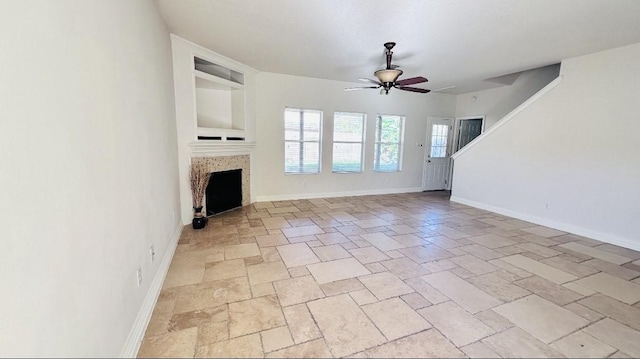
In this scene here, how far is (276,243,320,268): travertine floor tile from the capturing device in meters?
3.06

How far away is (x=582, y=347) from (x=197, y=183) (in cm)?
459

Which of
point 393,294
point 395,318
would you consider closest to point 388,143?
point 393,294

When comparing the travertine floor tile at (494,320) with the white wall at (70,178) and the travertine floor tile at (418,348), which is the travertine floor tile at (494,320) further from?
the white wall at (70,178)

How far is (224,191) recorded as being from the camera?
5.01m

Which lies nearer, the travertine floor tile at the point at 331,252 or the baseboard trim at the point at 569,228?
the travertine floor tile at the point at 331,252

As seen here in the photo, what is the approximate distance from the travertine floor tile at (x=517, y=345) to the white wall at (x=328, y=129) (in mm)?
4770

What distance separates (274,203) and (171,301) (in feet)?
11.7

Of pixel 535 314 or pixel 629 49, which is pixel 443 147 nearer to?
pixel 629 49

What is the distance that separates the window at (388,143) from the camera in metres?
7.05

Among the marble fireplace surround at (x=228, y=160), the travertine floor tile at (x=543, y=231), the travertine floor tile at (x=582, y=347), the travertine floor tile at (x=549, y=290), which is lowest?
the travertine floor tile at (x=582, y=347)

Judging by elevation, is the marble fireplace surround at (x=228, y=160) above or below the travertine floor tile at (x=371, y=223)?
above

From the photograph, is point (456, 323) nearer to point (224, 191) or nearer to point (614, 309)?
point (614, 309)

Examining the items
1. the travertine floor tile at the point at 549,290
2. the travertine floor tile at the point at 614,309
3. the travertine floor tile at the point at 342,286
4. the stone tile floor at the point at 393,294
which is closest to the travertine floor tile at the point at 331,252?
the stone tile floor at the point at 393,294

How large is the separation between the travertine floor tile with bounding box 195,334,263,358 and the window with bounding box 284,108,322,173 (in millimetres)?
4514
